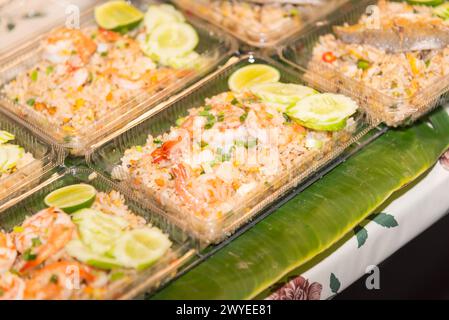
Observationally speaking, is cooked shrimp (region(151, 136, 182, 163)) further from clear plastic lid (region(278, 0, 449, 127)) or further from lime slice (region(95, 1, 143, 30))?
lime slice (region(95, 1, 143, 30))

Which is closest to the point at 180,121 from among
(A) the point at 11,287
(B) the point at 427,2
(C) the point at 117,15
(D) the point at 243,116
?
(D) the point at 243,116

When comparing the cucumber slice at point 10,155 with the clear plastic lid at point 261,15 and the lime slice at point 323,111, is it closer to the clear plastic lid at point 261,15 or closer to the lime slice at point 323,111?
the lime slice at point 323,111

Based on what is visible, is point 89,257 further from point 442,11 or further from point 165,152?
point 442,11

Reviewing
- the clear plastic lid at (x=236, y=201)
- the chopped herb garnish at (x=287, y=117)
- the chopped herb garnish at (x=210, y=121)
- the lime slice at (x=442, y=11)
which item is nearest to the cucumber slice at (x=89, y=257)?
the clear plastic lid at (x=236, y=201)

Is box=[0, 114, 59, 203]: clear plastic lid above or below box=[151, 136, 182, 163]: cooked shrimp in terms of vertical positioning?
below

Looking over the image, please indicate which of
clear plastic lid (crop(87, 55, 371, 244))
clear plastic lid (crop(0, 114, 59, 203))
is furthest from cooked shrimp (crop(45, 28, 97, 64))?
clear plastic lid (crop(87, 55, 371, 244))

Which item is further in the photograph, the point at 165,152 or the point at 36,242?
the point at 165,152
